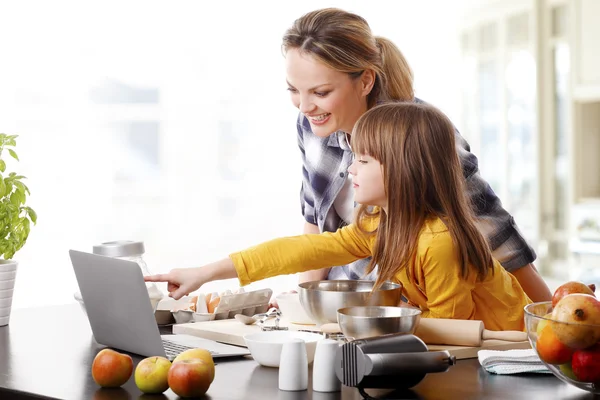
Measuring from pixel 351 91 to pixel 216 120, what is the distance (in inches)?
109

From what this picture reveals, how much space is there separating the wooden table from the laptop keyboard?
6 cm

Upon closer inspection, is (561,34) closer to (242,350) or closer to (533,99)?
(533,99)

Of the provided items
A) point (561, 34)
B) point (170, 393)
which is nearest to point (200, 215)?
point (561, 34)

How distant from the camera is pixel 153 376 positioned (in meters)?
1.34

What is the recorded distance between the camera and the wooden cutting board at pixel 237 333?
160cm

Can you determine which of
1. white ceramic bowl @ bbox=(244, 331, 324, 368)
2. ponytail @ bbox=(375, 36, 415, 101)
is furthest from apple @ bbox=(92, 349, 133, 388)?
ponytail @ bbox=(375, 36, 415, 101)

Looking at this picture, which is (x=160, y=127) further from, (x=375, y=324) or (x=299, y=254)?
(x=375, y=324)

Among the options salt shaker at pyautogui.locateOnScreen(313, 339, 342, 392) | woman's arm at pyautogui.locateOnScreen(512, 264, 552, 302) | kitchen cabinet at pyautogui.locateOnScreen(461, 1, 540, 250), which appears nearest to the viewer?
salt shaker at pyautogui.locateOnScreen(313, 339, 342, 392)

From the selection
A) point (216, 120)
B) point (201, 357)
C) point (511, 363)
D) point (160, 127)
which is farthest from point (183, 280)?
point (216, 120)

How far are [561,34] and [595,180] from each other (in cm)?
94

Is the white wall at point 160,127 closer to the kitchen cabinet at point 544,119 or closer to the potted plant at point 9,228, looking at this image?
the kitchen cabinet at point 544,119

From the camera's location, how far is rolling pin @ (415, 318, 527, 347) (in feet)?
5.35

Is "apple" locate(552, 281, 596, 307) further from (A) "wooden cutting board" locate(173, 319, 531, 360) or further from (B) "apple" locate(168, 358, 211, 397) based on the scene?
(B) "apple" locate(168, 358, 211, 397)

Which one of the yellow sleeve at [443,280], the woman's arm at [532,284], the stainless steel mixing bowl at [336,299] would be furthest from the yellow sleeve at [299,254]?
the woman's arm at [532,284]
